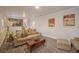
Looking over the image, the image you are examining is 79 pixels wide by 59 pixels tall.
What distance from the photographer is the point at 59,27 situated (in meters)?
2.62

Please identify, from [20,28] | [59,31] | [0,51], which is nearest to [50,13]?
[59,31]

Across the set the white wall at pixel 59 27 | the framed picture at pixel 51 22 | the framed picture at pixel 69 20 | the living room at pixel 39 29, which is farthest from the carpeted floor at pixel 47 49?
the framed picture at pixel 69 20

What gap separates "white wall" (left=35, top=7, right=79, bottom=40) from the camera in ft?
8.50

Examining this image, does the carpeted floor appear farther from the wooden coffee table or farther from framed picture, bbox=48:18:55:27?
framed picture, bbox=48:18:55:27

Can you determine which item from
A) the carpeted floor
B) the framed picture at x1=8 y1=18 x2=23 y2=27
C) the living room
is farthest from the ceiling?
the carpeted floor

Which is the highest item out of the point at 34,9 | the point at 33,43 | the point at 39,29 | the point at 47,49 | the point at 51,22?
the point at 34,9

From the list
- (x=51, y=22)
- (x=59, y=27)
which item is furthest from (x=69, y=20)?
(x=51, y=22)

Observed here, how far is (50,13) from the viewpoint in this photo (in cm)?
261

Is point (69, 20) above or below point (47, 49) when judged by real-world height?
above

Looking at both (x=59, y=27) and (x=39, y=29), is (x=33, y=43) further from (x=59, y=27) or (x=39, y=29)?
(x=59, y=27)

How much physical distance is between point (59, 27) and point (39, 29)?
1.22 feet

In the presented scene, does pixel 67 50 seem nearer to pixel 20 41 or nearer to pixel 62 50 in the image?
pixel 62 50

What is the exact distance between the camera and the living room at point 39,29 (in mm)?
2584
